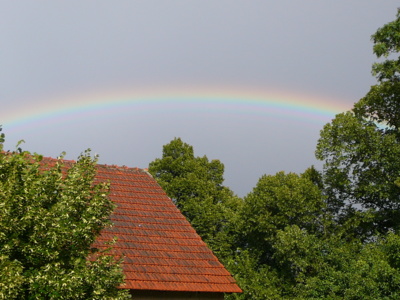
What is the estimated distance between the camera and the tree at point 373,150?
3111 cm

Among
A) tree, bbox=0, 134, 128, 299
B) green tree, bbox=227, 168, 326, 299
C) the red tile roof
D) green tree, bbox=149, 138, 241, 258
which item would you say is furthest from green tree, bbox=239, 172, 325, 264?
tree, bbox=0, 134, 128, 299

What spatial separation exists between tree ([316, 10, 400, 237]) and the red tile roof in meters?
12.7

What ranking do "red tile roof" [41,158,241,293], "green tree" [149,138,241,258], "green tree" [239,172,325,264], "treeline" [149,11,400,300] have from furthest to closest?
1. "green tree" [149,138,241,258]
2. "green tree" [239,172,325,264]
3. "treeline" [149,11,400,300]
4. "red tile roof" [41,158,241,293]

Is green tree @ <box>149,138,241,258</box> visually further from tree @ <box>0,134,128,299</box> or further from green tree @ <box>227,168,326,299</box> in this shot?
tree @ <box>0,134,128,299</box>

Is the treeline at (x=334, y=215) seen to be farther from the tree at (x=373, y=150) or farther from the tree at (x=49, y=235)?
the tree at (x=49, y=235)

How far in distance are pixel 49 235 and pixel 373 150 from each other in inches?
882

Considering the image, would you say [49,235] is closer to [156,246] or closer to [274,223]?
[156,246]

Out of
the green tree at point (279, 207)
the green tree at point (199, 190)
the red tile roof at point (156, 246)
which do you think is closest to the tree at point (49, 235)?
the red tile roof at point (156, 246)

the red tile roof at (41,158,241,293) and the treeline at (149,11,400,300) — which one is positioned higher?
the treeline at (149,11,400,300)

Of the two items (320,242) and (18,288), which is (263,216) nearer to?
(320,242)

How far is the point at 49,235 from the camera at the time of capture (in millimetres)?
13055

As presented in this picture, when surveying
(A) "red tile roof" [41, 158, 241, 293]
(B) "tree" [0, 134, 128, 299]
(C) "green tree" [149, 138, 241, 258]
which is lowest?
(B) "tree" [0, 134, 128, 299]

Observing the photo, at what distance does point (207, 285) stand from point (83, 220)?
6.81 m

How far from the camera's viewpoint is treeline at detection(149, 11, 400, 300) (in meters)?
30.2
